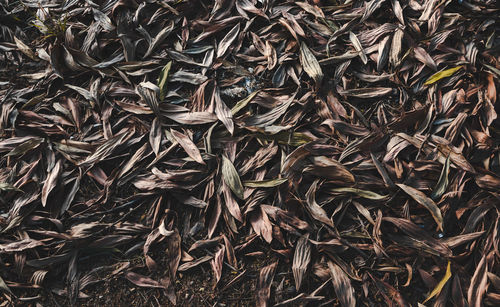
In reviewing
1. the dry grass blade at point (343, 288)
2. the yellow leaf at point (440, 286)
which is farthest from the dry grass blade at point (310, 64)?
the yellow leaf at point (440, 286)

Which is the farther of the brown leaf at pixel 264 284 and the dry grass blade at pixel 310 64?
the dry grass blade at pixel 310 64

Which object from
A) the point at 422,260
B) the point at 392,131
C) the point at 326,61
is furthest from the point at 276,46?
Answer: the point at 422,260

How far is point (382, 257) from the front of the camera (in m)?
1.79

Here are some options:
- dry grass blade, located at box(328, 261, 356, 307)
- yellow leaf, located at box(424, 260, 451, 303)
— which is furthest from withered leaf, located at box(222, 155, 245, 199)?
yellow leaf, located at box(424, 260, 451, 303)

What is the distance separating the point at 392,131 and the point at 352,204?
0.40 metres

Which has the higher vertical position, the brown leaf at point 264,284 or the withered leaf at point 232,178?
the withered leaf at point 232,178

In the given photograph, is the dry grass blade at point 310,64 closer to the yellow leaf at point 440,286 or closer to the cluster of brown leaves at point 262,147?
the cluster of brown leaves at point 262,147

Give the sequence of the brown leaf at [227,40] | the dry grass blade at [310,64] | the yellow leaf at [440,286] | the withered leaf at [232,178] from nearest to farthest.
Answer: the yellow leaf at [440,286]
the withered leaf at [232,178]
the dry grass blade at [310,64]
the brown leaf at [227,40]

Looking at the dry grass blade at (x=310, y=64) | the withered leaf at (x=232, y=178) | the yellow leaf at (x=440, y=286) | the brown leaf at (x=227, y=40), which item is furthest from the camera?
the brown leaf at (x=227, y=40)

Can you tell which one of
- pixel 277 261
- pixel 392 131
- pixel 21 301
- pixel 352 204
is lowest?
pixel 21 301

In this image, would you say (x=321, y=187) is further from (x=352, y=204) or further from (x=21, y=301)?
(x=21, y=301)

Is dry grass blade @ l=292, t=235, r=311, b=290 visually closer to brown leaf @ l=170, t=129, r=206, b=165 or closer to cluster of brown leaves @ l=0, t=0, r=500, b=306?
cluster of brown leaves @ l=0, t=0, r=500, b=306

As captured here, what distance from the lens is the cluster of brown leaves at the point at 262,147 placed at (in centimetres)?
180

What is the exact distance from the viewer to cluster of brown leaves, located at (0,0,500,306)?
180 cm
